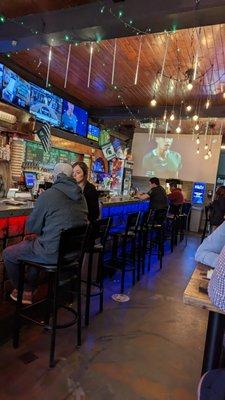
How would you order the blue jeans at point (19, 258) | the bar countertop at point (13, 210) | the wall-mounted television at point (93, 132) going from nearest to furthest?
the blue jeans at point (19, 258)
the bar countertop at point (13, 210)
the wall-mounted television at point (93, 132)

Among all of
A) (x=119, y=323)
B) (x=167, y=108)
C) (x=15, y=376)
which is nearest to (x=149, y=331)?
(x=119, y=323)

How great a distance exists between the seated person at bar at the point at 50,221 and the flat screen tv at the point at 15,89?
11.2 feet

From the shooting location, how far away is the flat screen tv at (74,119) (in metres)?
7.73

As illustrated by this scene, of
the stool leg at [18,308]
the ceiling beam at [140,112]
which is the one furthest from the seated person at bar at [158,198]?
the stool leg at [18,308]

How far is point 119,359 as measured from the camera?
2.65 metres

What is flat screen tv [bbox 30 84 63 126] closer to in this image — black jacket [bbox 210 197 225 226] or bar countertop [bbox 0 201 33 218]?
bar countertop [bbox 0 201 33 218]

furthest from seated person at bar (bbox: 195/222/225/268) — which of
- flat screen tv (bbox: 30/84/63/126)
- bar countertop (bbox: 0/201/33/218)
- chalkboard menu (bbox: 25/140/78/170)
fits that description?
chalkboard menu (bbox: 25/140/78/170)

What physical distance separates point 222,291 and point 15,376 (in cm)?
172

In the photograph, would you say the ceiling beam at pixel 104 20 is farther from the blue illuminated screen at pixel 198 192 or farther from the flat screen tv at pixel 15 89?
the blue illuminated screen at pixel 198 192

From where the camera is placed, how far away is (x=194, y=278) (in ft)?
6.27

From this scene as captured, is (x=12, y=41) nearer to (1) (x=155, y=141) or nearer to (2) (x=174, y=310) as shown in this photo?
(2) (x=174, y=310)

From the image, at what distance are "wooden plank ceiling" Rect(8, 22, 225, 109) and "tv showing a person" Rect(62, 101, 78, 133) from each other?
387 mm

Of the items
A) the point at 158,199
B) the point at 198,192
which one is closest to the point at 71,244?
the point at 158,199

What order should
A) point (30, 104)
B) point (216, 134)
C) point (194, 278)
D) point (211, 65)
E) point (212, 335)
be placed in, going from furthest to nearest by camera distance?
point (216, 134) < point (30, 104) < point (211, 65) < point (194, 278) < point (212, 335)
